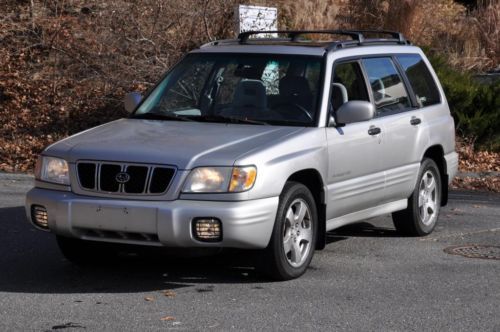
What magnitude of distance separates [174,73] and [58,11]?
418 inches

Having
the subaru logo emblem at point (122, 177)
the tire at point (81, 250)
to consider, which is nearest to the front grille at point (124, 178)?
the subaru logo emblem at point (122, 177)

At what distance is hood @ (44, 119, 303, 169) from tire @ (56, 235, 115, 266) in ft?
2.42

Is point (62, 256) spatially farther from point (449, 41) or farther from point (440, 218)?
point (449, 41)

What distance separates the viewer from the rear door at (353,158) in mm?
8219

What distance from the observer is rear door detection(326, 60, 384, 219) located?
27.0 feet

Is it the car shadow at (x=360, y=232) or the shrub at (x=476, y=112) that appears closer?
the car shadow at (x=360, y=232)

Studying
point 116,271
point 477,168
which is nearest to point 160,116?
point 116,271

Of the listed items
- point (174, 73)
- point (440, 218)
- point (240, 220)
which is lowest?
point (440, 218)

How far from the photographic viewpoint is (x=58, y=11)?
752 inches

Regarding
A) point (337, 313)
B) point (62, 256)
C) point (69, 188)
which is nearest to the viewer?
point (337, 313)

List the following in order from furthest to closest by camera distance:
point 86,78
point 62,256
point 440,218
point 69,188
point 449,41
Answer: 1. point 449,41
2. point 86,78
3. point 440,218
4. point 62,256
5. point 69,188

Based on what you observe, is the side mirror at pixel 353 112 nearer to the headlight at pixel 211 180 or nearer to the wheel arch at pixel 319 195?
the wheel arch at pixel 319 195

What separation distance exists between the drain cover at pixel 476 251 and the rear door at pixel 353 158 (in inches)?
33.2

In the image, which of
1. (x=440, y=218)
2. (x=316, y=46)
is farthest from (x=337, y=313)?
(x=440, y=218)
